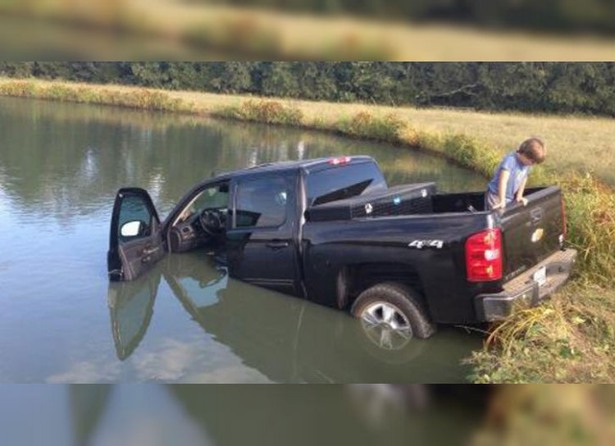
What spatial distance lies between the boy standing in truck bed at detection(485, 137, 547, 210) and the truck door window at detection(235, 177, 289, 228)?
205 centimetres

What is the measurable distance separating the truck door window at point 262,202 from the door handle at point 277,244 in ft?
0.60

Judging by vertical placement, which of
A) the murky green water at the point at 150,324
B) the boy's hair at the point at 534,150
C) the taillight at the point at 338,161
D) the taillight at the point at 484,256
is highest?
the boy's hair at the point at 534,150

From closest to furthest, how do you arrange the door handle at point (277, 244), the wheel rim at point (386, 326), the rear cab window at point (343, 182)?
the wheel rim at point (386, 326) → the door handle at point (277, 244) → the rear cab window at point (343, 182)

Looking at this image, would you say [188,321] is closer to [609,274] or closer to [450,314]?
[450,314]

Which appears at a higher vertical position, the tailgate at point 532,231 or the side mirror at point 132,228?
the tailgate at point 532,231

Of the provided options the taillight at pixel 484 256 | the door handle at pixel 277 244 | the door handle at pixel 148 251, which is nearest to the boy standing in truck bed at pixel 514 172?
the taillight at pixel 484 256

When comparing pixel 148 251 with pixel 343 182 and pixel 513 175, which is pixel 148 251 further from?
pixel 513 175

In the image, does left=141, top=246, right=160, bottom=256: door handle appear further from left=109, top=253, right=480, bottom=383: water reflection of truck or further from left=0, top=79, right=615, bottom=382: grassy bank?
left=0, top=79, right=615, bottom=382: grassy bank

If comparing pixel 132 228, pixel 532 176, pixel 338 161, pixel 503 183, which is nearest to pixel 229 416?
pixel 503 183

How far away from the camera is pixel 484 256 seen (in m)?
4.88

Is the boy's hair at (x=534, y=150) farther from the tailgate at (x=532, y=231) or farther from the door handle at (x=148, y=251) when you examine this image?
the door handle at (x=148, y=251)

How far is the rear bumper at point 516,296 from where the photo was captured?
488 cm

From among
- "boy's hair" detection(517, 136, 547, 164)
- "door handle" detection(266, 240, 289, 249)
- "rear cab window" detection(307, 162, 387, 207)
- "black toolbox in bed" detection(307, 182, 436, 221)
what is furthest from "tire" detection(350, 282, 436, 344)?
"boy's hair" detection(517, 136, 547, 164)

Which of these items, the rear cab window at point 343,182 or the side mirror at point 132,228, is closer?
the rear cab window at point 343,182
